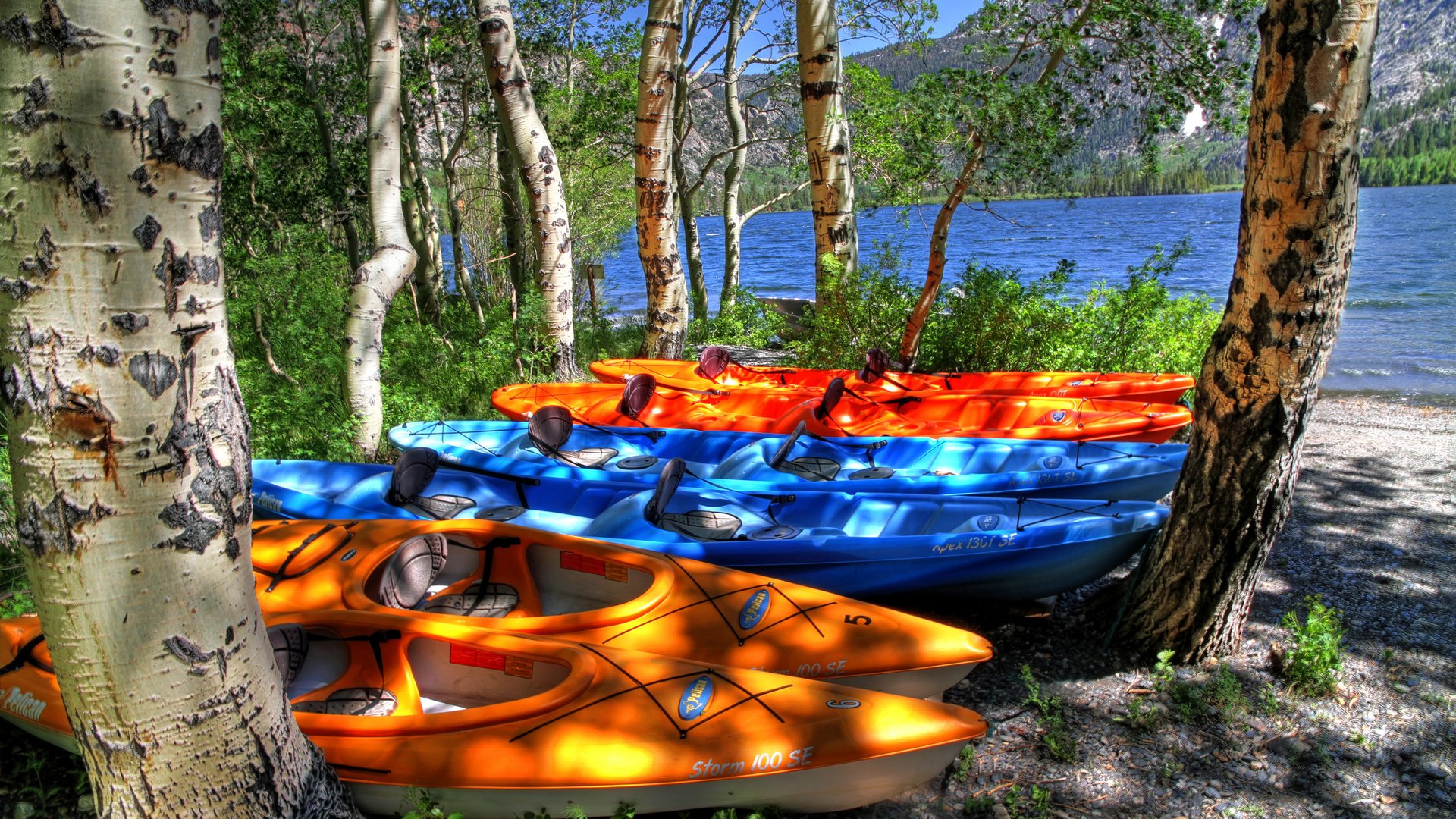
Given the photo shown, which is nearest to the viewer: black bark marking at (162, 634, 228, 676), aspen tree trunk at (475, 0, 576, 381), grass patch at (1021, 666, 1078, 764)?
black bark marking at (162, 634, 228, 676)

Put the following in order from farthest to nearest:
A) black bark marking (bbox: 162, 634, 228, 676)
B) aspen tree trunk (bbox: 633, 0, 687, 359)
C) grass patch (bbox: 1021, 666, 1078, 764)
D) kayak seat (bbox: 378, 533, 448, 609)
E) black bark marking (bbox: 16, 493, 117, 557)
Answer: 1. aspen tree trunk (bbox: 633, 0, 687, 359)
2. kayak seat (bbox: 378, 533, 448, 609)
3. grass patch (bbox: 1021, 666, 1078, 764)
4. black bark marking (bbox: 162, 634, 228, 676)
5. black bark marking (bbox: 16, 493, 117, 557)

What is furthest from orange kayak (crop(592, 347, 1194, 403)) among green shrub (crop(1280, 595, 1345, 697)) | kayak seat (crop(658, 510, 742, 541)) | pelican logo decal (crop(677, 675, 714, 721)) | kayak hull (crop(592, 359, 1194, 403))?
pelican logo decal (crop(677, 675, 714, 721))

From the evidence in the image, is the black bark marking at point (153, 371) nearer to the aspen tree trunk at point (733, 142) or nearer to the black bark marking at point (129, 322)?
the black bark marking at point (129, 322)

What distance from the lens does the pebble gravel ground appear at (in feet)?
10.1

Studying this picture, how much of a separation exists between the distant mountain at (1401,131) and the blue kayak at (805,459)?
56708mm

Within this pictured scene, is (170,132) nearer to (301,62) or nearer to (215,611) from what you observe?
(215,611)

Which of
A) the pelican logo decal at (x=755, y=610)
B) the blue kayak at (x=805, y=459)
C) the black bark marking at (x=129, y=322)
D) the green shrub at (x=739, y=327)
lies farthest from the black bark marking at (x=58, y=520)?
the green shrub at (x=739, y=327)

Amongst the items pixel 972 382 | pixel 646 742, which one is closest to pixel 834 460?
pixel 972 382

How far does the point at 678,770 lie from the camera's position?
9.38 ft

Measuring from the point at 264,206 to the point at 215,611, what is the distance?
10.8m

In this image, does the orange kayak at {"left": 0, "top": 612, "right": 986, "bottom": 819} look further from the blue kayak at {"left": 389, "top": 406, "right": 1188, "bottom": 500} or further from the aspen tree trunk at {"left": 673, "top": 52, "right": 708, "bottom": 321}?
the aspen tree trunk at {"left": 673, "top": 52, "right": 708, "bottom": 321}

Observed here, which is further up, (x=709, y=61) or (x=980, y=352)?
(x=709, y=61)

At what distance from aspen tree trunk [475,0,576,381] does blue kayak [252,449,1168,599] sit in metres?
2.70

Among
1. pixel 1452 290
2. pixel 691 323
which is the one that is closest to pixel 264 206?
pixel 691 323
